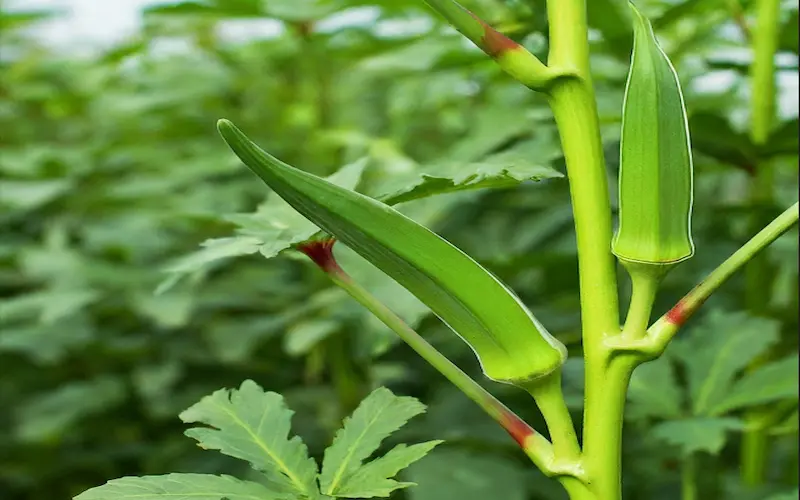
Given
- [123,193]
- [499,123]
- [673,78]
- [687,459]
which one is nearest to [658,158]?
[673,78]

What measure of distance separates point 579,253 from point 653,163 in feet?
0.14

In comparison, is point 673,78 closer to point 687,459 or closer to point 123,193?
point 687,459

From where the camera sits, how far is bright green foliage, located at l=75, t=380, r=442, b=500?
0.32m

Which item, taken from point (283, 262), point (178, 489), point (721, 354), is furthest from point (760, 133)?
point (283, 262)

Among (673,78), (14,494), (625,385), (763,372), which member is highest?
(673,78)

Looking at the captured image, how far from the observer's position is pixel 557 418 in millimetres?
322

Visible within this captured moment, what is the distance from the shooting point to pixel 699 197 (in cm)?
100

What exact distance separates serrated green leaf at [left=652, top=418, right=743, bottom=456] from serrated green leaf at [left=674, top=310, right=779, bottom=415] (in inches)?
1.5

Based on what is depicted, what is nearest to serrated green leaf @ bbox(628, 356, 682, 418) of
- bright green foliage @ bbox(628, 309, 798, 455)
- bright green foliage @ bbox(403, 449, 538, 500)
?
bright green foliage @ bbox(628, 309, 798, 455)

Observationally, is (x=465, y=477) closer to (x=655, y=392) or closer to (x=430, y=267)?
(x=655, y=392)

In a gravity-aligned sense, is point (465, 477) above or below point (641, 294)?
below

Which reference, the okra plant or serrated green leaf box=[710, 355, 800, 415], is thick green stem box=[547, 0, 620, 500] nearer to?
the okra plant

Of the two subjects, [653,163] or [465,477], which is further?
[465,477]

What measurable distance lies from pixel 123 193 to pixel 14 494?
1.40ft
